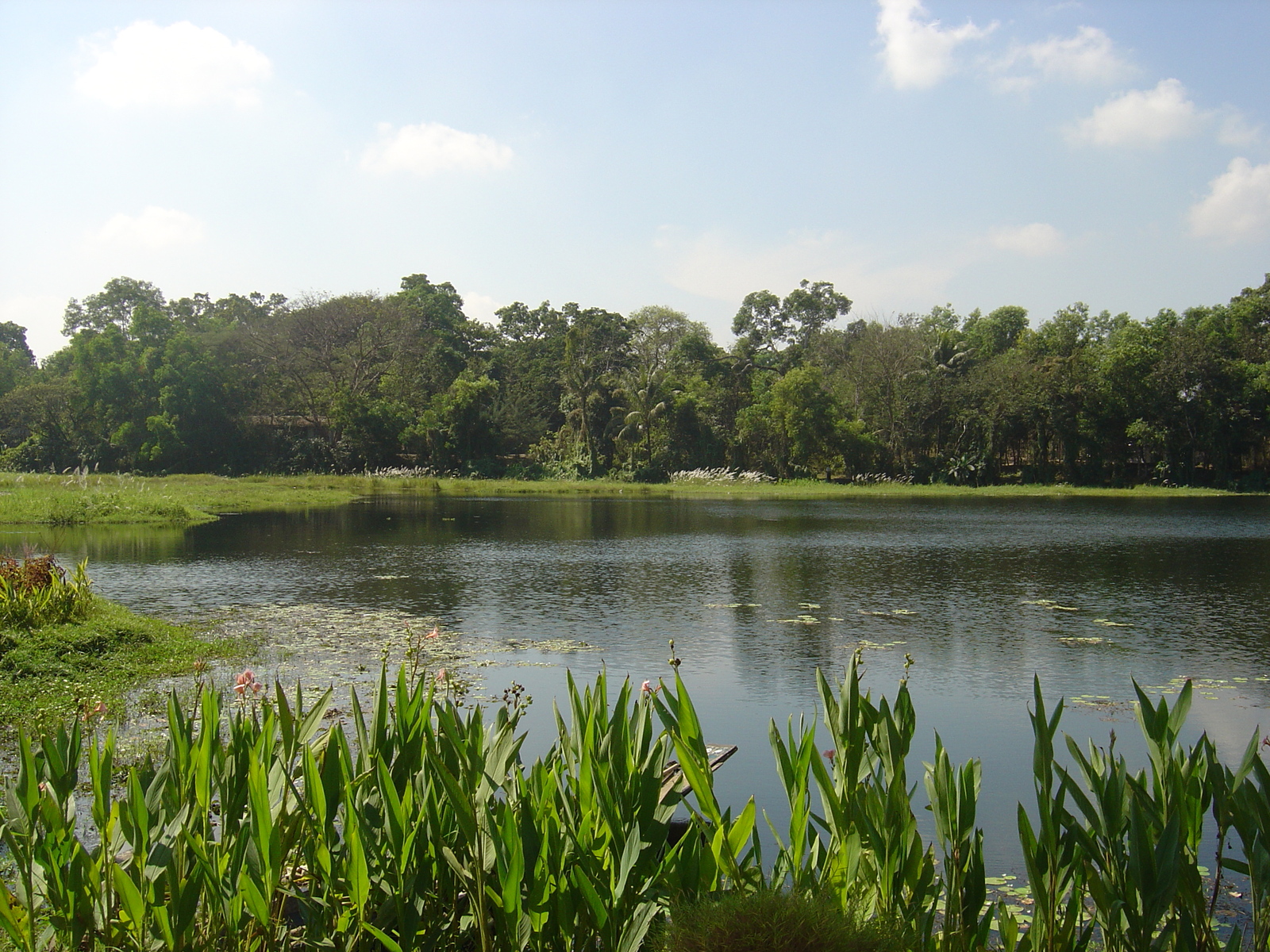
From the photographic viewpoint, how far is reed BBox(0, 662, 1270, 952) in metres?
2.40

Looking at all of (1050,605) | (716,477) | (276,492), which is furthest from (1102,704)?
(716,477)

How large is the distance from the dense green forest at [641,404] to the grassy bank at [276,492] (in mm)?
2423

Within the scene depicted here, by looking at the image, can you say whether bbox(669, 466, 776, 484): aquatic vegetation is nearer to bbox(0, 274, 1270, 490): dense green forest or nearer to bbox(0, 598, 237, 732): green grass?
bbox(0, 274, 1270, 490): dense green forest

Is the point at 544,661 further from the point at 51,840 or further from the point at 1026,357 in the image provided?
the point at 1026,357

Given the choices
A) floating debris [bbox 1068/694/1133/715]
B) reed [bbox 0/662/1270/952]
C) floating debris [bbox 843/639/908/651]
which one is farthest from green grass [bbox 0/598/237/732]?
floating debris [bbox 1068/694/1133/715]

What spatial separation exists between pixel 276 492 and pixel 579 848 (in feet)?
108

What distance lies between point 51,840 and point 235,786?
1.49 ft

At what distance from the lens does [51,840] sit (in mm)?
2498

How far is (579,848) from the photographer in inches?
96.3

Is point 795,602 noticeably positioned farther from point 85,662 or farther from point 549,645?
point 85,662

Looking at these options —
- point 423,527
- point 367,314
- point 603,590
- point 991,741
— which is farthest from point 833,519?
point 367,314

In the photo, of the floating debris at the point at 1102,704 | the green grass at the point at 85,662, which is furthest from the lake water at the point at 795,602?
the green grass at the point at 85,662

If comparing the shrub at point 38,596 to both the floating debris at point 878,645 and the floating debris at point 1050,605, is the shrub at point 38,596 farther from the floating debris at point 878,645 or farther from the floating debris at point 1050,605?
the floating debris at point 1050,605

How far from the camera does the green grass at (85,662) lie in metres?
6.25
